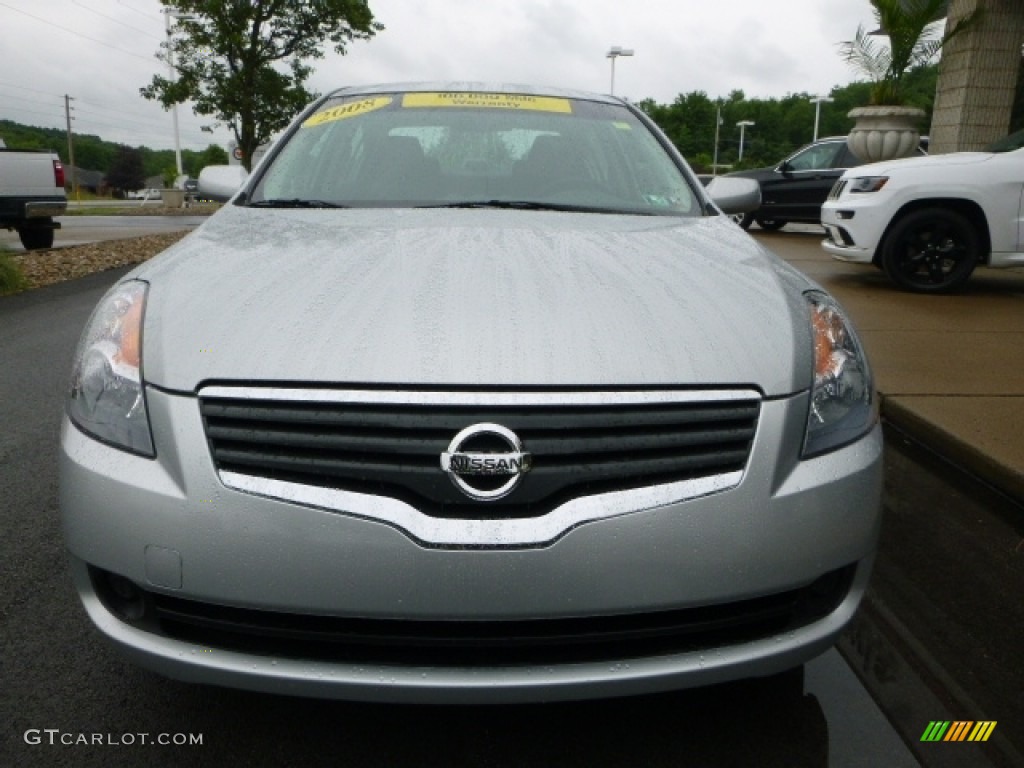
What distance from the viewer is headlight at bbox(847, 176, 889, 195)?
24.7ft

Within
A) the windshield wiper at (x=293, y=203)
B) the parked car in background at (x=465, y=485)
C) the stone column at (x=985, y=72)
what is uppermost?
the stone column at (x=985, y=72)

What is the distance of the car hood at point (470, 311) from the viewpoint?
1.69m

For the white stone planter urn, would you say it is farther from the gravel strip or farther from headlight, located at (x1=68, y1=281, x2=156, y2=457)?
headlight, located at (x1=68, y1=281, x2=156, y2=457)

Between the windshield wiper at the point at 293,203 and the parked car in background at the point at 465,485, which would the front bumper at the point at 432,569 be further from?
the windshield wiper at the point at 293,203

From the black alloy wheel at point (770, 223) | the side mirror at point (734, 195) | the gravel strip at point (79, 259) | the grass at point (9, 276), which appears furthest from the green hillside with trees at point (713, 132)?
the side mirror at point (734, 195)

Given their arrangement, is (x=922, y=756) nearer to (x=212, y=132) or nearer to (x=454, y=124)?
(x=454, y=124)

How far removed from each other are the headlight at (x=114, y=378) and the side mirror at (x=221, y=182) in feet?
4.46

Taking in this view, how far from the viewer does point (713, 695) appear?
2.08 m

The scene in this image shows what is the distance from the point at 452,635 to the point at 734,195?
2.22m

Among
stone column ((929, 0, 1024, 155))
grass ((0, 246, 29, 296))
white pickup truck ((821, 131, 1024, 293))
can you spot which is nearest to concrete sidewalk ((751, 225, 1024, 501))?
white pickup truck ((821, 131, 1024, 293))

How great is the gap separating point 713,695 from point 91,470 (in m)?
1.41

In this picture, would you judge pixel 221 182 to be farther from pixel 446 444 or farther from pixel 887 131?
pixel 887 131

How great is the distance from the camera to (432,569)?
5.10 ft

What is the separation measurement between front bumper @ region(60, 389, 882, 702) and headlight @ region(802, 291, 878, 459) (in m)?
0.07
